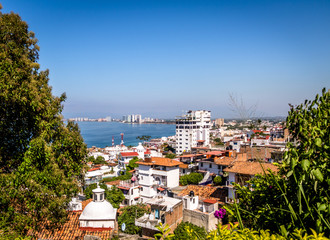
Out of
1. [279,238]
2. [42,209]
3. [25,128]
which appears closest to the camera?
[279,238]

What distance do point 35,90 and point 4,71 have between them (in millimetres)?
731

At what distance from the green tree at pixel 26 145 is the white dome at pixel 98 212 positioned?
18.8 feet

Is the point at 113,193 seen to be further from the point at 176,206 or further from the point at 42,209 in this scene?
the point at 42,209

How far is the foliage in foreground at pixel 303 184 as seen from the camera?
2066mm

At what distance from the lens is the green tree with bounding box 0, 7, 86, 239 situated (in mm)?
5262

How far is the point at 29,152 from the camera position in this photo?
5598 mm

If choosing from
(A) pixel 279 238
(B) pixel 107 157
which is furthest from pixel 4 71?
(B) pixel 107 157

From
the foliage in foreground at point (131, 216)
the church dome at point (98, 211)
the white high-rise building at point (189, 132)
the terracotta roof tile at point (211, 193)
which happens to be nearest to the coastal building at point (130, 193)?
the terracotta roof tile at point (211, 193)

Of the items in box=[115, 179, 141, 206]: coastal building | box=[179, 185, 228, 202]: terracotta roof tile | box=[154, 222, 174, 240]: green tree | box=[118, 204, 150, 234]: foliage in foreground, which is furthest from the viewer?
box=[115, 179, 141, 206]: coastal building

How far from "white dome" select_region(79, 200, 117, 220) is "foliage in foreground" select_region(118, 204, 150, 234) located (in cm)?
191

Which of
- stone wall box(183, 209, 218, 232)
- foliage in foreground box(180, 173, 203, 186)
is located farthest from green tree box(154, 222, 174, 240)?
foliage in foreground box(180, 173, 203, 186)

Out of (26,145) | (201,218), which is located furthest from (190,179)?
(26,145)

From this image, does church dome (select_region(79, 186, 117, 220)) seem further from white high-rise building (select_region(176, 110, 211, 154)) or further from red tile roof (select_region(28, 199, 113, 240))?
white high-rise building (select_region(176, 110, 211, 154))

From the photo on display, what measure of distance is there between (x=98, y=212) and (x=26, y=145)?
7.04 m
